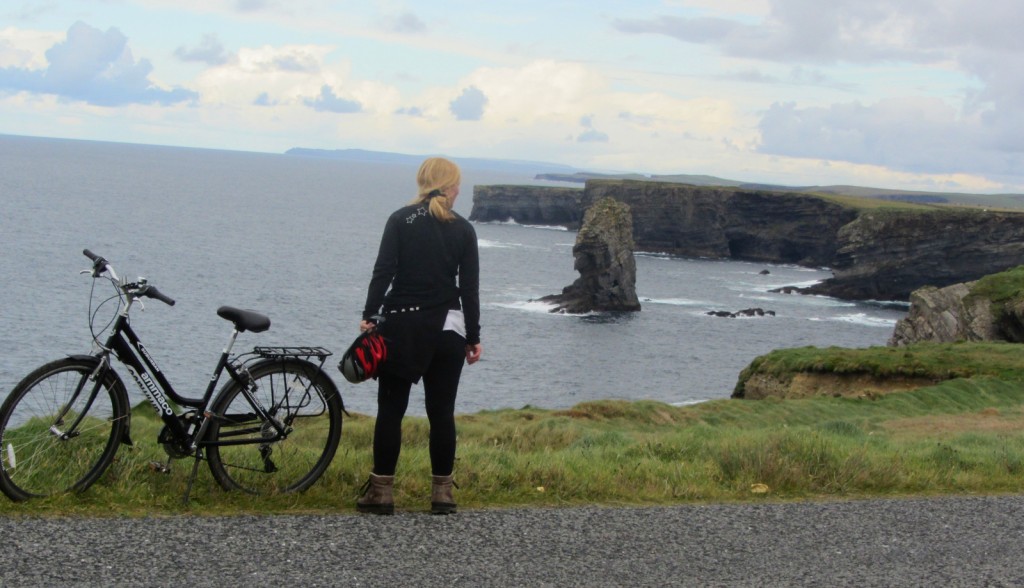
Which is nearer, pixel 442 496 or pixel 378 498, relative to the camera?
pixel 378 498

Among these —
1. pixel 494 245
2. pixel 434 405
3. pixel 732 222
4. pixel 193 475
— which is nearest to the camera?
pixel 193 475

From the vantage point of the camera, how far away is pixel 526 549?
22.3ft

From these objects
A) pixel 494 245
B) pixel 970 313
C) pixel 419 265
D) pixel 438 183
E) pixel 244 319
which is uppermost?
pixel 438 183

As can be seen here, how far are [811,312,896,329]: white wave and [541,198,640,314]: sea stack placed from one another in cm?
1757

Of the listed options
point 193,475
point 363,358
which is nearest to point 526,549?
point 363,358

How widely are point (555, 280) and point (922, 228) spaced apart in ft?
136

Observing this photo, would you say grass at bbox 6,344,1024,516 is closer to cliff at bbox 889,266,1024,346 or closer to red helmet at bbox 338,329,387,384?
red helmet at bbox 338,329,387,384

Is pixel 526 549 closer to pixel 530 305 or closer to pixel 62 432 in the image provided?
pixel 62 432

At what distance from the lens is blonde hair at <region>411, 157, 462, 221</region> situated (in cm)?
748

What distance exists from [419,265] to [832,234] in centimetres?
14553

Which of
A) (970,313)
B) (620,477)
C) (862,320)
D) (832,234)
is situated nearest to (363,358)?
(620,477)

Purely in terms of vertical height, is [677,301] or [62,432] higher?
[62,432]

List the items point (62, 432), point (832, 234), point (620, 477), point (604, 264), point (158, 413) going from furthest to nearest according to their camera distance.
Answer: point (832, 234) → point (604, 264) → point (620, 477) → point (158, 413) → point (62, 432)

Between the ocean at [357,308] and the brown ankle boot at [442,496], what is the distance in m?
42.0
